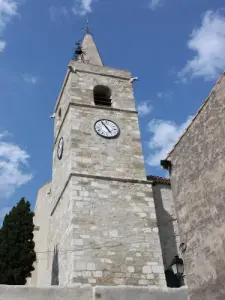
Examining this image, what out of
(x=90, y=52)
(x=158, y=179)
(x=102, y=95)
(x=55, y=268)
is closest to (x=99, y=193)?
(x=55, y=268)

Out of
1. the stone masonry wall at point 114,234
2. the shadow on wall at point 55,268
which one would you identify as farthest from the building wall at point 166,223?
the shadow on wall at point 55,268

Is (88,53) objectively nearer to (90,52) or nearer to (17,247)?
(90,52)

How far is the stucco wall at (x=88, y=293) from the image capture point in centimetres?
596

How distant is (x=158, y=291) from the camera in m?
6.62

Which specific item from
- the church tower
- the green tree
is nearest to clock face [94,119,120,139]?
the church tower

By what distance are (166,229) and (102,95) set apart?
606 cm

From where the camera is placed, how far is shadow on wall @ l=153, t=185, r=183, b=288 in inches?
479

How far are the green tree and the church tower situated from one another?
102cm

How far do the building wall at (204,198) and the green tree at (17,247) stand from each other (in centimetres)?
608

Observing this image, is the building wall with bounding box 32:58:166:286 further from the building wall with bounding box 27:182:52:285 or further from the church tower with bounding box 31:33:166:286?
the building wall with bounding box 27:182:52:285

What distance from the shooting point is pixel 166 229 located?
13023 mm

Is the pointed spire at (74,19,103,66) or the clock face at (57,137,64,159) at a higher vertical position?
the pointed spire at (74,19,103,66)

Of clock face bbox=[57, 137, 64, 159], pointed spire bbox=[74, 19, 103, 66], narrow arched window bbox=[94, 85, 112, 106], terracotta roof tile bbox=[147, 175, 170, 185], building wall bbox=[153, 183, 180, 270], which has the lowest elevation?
building wall bbox=[153, 183, 180, 270]

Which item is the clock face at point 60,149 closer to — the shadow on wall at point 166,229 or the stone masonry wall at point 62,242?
the stone masonry wall at point 62,242
